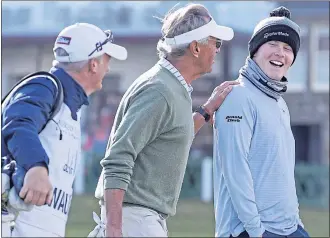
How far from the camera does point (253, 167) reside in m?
5.80

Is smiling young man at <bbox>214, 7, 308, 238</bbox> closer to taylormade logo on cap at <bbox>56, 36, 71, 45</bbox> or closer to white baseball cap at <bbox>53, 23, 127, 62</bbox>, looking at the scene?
white baseball cap at <bbox>53, 23, 127, 62</bbox>

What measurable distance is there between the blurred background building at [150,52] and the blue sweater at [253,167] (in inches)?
1044

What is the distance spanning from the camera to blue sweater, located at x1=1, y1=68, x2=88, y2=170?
459 centimetres

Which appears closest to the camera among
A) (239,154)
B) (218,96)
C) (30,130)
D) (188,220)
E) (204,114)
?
(30,130)

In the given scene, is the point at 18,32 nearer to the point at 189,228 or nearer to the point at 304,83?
the point at 304,83

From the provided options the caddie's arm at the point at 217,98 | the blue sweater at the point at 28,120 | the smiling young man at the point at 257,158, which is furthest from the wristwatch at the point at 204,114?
the blue sweater at the point at 28,120

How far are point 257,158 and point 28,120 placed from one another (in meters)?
1.60

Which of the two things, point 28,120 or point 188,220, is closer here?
point 28,120

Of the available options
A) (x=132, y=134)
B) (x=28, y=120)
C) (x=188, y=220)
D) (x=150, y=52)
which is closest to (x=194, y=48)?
(x=132, y=134)

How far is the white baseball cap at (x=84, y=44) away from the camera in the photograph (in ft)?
17.0

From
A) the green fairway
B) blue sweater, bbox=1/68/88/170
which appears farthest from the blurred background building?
blue sweater, bbox=1/68/88/170

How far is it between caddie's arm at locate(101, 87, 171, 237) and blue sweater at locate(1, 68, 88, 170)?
0.33m

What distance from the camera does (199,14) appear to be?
557 cm

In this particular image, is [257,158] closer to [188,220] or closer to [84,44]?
[84,44]
